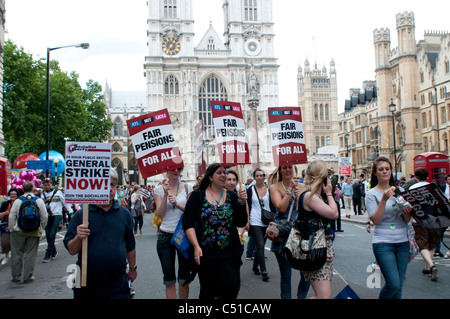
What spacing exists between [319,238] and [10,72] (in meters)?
31.3

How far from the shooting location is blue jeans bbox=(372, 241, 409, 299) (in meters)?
4.82

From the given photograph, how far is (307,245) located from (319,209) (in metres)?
0.36

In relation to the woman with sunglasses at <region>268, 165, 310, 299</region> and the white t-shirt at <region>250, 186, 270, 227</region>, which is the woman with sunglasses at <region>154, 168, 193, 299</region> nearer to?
the woman with sunglasses at <region>268, 165, 310, 299</region>

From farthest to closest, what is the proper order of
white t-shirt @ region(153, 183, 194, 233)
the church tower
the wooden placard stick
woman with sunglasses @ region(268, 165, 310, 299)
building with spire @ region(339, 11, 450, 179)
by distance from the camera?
the church tower
building with spire @ region(339, 11, 450, 179)
white t-shirt @ region(153, 183, 194, 233)
woman with sunglasses @ region(268, 165, 310, 299)
the wooden placard stick

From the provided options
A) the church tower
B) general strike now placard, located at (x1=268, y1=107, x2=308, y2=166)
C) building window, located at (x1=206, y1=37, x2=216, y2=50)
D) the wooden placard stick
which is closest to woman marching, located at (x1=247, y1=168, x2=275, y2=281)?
general strike now placard, located at (x1=268, y1=107, x2=308, y2=166)

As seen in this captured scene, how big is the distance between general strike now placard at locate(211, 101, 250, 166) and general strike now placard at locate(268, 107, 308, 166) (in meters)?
0.49

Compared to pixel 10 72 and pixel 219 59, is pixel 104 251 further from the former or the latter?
pixel 219 59

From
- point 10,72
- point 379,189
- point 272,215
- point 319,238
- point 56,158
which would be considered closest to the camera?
point 319,238

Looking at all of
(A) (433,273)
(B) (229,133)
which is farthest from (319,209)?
(A) (433,273)

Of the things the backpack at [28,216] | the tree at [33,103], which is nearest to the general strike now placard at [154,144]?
the backpack at [28,216]

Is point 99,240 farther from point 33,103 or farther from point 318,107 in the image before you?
point 318,107

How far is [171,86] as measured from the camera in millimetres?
65375

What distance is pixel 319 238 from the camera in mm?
4516
